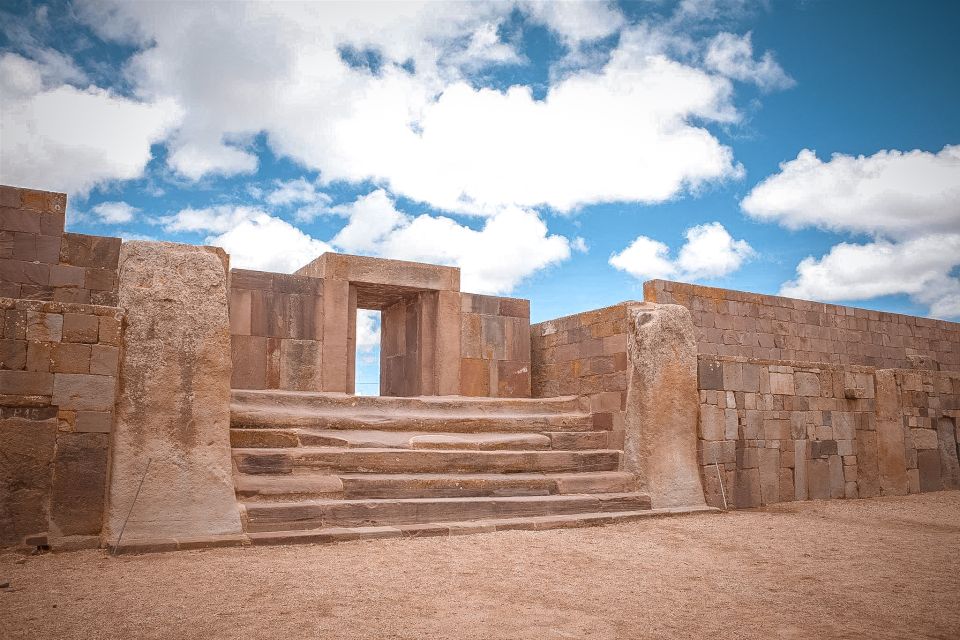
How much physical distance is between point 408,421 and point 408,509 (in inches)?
73.0

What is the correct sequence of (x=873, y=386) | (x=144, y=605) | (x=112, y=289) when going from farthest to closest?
(x=873, y=386) < (x=112, y=289) < (x=144, y=605)

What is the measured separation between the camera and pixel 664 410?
25.5 feet

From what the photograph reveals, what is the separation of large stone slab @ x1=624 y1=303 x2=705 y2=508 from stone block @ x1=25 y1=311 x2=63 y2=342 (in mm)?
5602

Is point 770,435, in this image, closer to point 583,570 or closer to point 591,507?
point 591,507

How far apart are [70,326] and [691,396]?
20.0ft

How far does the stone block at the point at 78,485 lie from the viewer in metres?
5.18

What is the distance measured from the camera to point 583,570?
192 inches

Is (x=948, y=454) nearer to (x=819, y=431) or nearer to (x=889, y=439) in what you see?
(x=889, y=439)

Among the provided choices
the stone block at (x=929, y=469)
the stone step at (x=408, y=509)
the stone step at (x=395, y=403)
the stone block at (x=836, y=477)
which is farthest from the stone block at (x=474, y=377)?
the stone block at (x=929, y=469)

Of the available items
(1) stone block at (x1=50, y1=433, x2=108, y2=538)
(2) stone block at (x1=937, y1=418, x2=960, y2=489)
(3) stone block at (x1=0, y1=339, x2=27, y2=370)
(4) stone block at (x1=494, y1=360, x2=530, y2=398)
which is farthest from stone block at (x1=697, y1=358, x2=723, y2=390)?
(3) stone block at (x1=0, y1=339, x2=27, y2=370)

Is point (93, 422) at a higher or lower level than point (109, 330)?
lower

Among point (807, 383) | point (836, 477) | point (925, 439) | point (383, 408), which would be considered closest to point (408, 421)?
point (383, 408)

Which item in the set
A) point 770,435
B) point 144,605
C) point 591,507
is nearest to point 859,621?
point 591,507

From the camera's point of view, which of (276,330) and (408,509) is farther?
(276,330)
